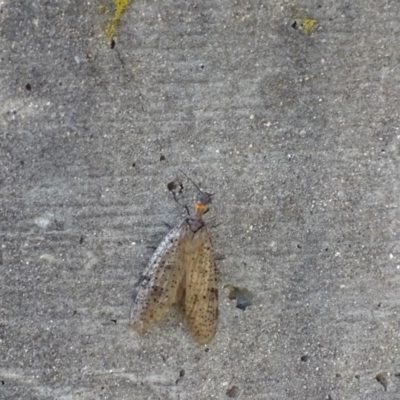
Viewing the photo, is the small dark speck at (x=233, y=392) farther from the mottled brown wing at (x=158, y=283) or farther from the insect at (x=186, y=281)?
the mottled brown wing at (x=158, y=283)

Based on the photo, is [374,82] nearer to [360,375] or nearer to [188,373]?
[360,375]

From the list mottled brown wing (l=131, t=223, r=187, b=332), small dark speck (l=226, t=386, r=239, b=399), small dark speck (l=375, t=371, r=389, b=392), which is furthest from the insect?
small dark speck (l=375, t=371, r=389, b=392)

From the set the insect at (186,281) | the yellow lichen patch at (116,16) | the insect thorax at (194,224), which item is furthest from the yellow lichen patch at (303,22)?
the insect thorax at (194,224)

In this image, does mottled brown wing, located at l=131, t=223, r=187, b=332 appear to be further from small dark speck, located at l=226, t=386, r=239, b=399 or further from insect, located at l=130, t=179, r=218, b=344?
small dark speck, located at l=226, t=386, r=239, b=399

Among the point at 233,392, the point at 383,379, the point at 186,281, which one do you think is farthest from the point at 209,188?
the point at 383,379

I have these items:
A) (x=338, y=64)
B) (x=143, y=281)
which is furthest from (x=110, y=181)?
(x=338, y=64)

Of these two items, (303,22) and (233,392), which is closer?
(303,22)

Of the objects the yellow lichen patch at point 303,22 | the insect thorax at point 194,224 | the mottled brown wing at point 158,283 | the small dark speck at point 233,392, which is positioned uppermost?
the yellow lichen patch at point 303,22

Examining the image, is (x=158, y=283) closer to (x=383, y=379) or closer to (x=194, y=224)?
(x=194, y=224)
